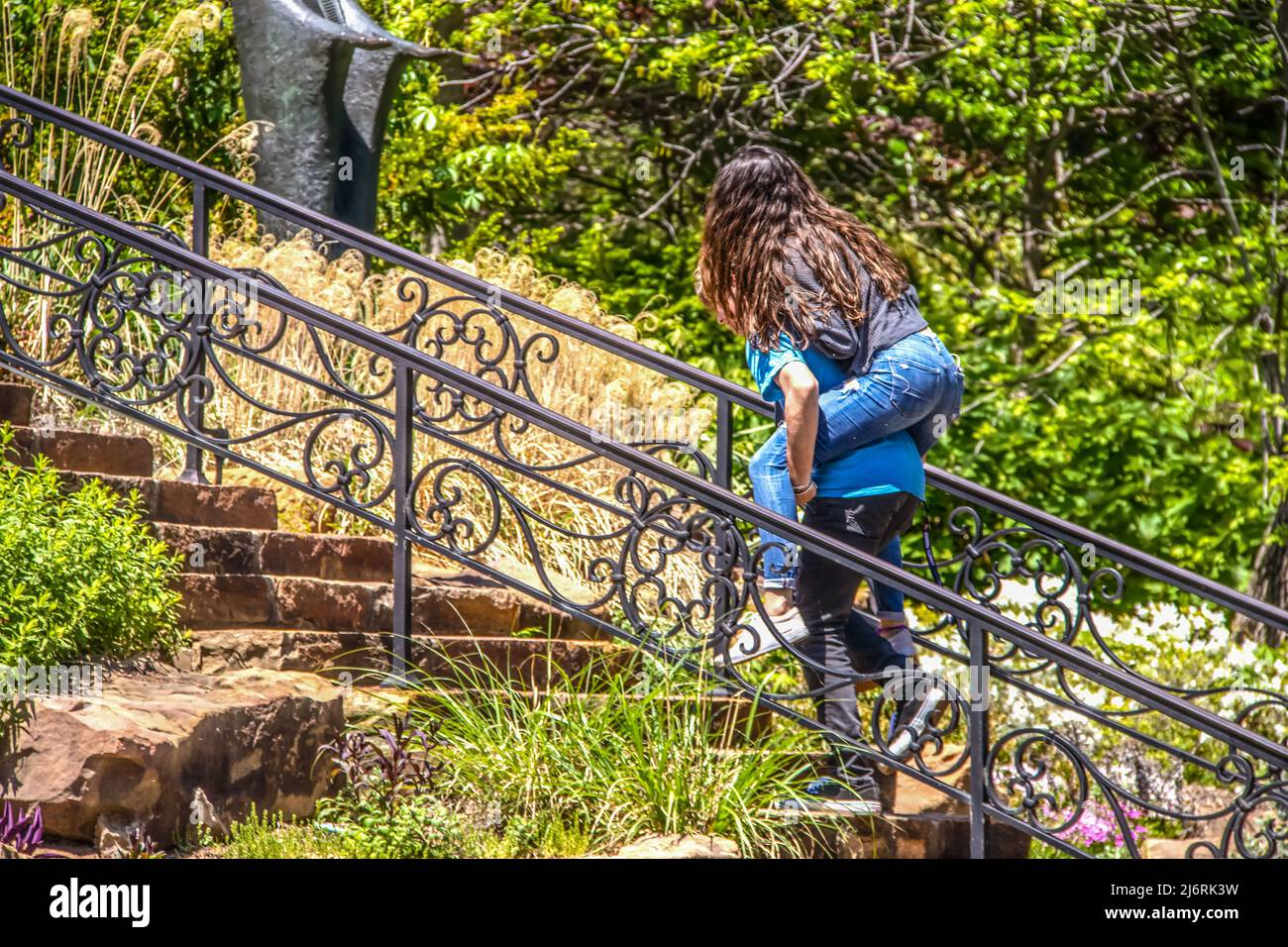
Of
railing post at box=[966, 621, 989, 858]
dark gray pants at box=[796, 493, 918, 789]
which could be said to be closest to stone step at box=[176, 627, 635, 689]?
dark gray pants at box=[796, 493, 918, 789]

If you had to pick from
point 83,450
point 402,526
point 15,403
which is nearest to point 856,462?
point 402,526

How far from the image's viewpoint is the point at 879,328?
166 inches

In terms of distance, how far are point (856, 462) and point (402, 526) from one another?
1.58m

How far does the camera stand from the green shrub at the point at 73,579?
3.89 m

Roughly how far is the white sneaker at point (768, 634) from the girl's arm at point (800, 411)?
549 mm

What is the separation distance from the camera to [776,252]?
4184 millimetres

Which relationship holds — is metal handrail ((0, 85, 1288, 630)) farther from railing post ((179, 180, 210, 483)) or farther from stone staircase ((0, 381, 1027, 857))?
stone staircase ((0, 381, 1027, 857))

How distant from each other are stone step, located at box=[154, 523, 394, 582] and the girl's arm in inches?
84.3

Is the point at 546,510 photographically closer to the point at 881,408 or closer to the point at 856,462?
the point at 856,462

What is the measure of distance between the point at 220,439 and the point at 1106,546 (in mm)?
3192

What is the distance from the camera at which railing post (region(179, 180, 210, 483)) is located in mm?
5180

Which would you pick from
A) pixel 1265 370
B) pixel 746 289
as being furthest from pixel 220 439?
pixel 1265 370

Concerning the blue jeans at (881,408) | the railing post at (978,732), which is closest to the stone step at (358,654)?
the blue jeans at (881,408)

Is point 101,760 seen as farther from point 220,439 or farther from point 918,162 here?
point 918,162
